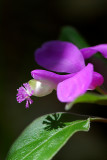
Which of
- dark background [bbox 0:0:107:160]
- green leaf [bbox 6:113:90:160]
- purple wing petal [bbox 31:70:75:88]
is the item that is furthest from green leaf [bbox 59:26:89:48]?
dark background [bbox 0:0:107:160]

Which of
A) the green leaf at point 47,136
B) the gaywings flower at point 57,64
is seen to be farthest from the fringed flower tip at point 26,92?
the green leaf at point 47,136

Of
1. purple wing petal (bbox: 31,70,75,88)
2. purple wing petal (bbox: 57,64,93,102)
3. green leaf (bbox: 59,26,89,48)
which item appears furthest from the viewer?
green leaf (bbox: 59,26,89,48)

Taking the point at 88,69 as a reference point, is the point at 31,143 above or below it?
below

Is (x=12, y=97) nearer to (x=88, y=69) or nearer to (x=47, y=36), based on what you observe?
(x=47, y=36)

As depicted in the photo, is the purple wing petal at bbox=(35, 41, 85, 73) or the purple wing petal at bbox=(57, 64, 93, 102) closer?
the purple wing petal at bbox=(57, 64, 93, 102)

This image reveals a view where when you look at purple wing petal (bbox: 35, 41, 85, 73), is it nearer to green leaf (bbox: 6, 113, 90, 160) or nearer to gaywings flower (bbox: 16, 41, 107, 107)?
gaywings flower (bbox: 16, 41, 107, 107)

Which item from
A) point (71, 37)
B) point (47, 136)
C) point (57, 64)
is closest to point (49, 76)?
point (57, 64)

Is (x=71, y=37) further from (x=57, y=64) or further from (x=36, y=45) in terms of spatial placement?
(x=36, y=45)

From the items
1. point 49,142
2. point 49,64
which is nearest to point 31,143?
point 49,142
